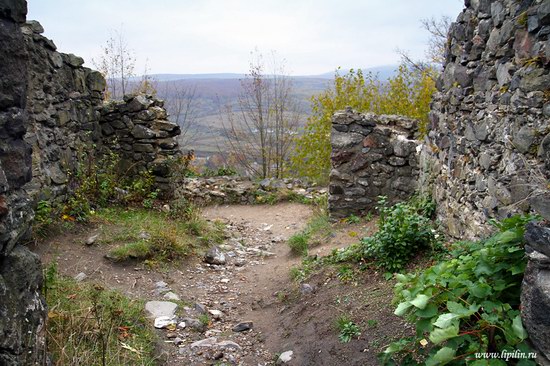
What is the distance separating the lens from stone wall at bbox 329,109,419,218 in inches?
282

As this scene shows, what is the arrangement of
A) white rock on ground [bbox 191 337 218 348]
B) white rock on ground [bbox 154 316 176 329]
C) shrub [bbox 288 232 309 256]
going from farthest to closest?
shrub [bbox 288 232 309 256] → white rock on ground [bbox 154 316 176 329] → white rock on ground [bbox 191 337 218 348]

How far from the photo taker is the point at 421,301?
2.26 metres

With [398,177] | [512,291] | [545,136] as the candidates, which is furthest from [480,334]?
[398,177]

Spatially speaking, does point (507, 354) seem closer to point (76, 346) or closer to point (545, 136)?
point (545, 136)

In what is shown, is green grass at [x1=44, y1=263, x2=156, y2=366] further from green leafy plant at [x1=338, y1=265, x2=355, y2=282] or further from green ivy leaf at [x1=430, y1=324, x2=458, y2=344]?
green ivy leaf at [x1=430, y1=324, x2=458, y2=344]

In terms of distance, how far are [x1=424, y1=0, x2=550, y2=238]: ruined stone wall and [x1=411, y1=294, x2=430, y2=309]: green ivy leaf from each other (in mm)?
742

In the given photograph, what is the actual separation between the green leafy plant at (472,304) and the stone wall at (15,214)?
1908 mm

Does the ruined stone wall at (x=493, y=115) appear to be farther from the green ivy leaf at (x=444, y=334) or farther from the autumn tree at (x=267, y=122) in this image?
the autumn tree at (x=267, y=122)

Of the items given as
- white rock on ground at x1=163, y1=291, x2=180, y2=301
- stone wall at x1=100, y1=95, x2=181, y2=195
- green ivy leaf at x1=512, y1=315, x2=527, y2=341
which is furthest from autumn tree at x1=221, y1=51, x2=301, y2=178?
green ivy leaf at x1=512, y1=315, x2=527, y2=341

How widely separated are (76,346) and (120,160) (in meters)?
5.21

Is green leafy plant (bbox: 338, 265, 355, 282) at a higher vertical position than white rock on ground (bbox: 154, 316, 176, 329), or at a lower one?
higher

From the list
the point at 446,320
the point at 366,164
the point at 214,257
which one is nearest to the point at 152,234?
the point at 214,257

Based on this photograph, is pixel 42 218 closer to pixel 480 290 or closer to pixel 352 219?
pixel 352 219

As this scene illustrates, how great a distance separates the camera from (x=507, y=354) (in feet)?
6.45
